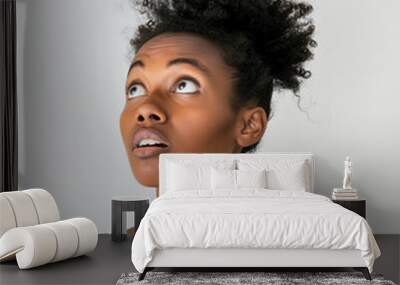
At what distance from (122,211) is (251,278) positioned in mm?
2208

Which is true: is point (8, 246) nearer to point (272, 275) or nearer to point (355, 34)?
point (272, 275)

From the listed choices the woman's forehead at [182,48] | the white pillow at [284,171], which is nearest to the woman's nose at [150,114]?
the woman's forehead at [182,48]

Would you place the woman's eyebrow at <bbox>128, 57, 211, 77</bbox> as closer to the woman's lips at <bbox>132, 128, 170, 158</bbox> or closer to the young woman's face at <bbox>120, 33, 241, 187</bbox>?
the young woman's face at <bbox>120, 33, 241, 187</bbox>

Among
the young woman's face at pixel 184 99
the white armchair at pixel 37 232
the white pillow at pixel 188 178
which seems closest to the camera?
the white armchair at pixel 37 232

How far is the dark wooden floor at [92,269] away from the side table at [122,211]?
352 mm

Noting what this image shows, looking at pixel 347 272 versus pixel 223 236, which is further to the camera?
pixel 347 272

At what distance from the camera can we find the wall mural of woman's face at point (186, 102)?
23.5 feet

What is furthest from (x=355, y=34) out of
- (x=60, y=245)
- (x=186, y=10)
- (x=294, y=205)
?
(x=60, y=245)

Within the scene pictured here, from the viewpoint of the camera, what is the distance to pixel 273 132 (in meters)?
7.38

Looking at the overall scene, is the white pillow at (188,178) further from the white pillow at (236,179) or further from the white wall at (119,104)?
the white wall at (119,104)

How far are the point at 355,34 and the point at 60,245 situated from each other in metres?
3.87

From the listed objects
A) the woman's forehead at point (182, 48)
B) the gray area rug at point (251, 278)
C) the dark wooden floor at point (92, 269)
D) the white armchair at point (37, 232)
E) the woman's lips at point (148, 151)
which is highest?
the woman's forehead at point (182, 48)

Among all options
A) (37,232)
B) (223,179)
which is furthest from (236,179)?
A: (37,232)

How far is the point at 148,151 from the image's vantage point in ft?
23.9
